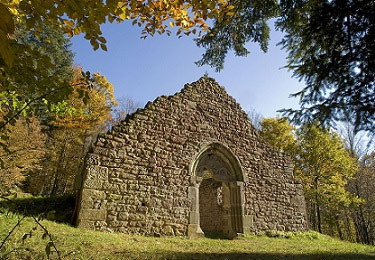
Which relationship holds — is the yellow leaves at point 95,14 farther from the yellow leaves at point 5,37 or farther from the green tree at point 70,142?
the green tree at point 70,142

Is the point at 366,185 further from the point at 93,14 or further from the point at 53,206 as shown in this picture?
the point at 93,14

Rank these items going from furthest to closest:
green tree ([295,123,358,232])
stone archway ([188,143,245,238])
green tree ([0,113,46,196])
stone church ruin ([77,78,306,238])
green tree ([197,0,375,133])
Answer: green tree ([295,123,358,232]) < green tree ([0,113,46,196]) < stone archway ([188,143,245,238]) < stone church ruin ([77,78,306,238]) < green tree ([197,0,375,133])

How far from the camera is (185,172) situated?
844cm

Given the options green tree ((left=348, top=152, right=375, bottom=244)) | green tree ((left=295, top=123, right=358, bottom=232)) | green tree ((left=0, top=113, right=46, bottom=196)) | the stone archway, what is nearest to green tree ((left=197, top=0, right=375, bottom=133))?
the stone archway

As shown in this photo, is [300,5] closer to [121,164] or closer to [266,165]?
[121,164]

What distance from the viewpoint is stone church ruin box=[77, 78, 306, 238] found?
276 inches

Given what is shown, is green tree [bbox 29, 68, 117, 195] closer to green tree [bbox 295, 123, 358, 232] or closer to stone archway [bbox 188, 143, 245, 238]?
stone archway [bbox 188, 143, 245, 238]

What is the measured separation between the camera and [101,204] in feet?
22.1

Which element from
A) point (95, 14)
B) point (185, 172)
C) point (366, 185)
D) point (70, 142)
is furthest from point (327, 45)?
point (366, 185)

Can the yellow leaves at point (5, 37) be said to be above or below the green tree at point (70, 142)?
below

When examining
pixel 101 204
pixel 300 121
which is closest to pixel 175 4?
pixel 300 121

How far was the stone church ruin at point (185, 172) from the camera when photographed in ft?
23.0

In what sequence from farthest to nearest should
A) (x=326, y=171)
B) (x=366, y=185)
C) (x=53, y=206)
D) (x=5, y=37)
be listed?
1. (x=366, y=185)
2. (x=326, y=171)
3. (x=53, y=206)
4. (x=5, y=37)

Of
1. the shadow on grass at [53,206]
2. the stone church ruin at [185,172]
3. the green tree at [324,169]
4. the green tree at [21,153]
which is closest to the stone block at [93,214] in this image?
the stone church ruin at [185,172]
